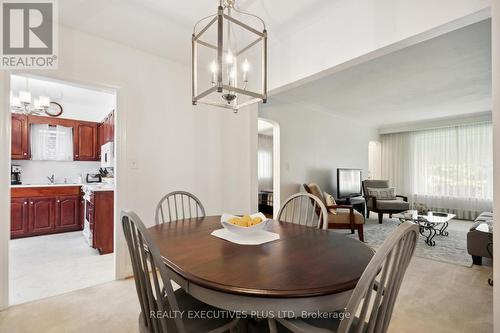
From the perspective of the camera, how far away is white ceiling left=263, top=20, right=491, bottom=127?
8.72 ft

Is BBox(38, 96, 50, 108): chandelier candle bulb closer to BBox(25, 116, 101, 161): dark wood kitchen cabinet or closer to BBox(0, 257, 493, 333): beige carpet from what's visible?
BBox(25, 116, 101, 161): dark wood kitchen cabinet

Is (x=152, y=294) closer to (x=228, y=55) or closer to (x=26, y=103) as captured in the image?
(x=228, y=55)

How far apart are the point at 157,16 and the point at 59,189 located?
3.79 metres

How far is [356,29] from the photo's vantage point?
194 centimetres

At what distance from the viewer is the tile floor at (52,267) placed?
2.31 meters

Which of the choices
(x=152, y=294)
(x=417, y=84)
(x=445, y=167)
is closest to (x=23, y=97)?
(x=152, y=294)

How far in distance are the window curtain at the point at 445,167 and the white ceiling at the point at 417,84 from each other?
707mm

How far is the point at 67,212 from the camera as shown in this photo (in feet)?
14.4

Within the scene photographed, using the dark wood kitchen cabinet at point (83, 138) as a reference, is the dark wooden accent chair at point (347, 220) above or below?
below

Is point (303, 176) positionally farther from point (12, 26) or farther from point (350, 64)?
point (12, 26)

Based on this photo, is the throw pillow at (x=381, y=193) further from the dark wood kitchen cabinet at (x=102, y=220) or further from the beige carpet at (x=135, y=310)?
the dark wood kitchen cabinet at (x=102, y=220)

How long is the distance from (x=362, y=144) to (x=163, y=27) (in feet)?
19.0

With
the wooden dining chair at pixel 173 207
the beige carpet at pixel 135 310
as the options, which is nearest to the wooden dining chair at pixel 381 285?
the beige carpet at pixel 135 310

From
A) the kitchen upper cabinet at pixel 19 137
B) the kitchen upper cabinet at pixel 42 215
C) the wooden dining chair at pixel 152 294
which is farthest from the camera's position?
the kitchen upper cabinet at pixel 19 137
